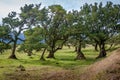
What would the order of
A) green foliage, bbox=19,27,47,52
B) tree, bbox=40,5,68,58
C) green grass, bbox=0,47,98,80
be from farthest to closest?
tree, bbox=40,5,68,58, green foliage, bbox=19,27,47,52, green grass, bbox=0,47,98,80

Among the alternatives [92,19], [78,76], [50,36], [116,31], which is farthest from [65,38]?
→ [78,76]

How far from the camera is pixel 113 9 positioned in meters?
101

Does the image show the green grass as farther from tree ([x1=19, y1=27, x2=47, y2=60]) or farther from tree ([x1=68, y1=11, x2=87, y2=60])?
tree ([x1=68, y1=11, x2=87, y2=60])

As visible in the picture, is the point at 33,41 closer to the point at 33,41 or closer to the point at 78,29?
the point at 33,41

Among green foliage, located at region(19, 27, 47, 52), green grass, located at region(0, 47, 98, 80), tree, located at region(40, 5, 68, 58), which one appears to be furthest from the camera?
tree, located at region(40, 5, 68, 58)

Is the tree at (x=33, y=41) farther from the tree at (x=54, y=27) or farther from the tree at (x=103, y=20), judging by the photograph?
the tree at (x=103, y=20)

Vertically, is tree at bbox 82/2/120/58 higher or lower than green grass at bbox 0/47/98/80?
higher

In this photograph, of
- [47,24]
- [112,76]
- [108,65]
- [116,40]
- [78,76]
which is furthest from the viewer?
[116,40]

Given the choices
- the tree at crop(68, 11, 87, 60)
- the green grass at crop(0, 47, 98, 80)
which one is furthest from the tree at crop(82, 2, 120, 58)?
the green grass at crop(0, 47, 98, 80)

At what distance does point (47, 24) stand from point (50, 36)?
12.7 feet

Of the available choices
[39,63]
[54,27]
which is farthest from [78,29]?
[39,63]

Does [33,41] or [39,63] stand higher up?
[33,41]

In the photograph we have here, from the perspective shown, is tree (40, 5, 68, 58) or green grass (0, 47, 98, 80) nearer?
green grass (0, 47, 98, 80)

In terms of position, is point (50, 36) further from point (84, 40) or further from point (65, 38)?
point (84, 40)
